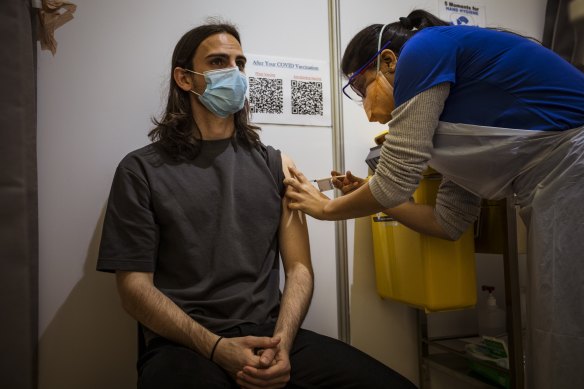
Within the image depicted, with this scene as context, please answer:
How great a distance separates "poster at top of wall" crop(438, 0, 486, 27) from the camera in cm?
192

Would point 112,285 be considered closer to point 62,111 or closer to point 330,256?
point 62,111

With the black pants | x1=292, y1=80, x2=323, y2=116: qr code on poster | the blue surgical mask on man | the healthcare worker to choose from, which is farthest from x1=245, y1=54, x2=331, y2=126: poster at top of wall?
the black pants

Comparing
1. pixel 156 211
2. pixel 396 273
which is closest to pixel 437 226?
pixel 396 273

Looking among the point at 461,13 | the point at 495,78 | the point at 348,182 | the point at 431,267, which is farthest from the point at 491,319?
the point at 461,13

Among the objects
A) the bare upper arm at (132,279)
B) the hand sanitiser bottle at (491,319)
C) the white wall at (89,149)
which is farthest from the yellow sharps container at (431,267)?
the white wall at (89,149)

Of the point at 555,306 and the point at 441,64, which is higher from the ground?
the point at 441,64

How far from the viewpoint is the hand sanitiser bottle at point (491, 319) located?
1701mm

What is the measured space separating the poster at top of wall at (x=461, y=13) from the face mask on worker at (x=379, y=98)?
989 mm

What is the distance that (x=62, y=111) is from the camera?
1412 millimetres

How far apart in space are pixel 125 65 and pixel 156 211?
24.6 inches

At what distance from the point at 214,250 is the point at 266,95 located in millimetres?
699

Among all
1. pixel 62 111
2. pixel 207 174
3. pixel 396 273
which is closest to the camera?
pixel 207 174

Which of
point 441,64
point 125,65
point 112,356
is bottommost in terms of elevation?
point 112,356

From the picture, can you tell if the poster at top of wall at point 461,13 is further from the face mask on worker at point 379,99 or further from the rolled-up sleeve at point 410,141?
the rolled-up sleeve at point 410,141
